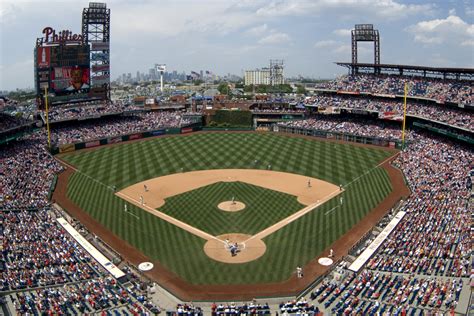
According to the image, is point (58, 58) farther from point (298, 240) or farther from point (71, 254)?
point (298, 240)

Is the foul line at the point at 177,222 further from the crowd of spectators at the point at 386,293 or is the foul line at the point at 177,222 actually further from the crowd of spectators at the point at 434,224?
the crowd of spectators at the point at 434,224

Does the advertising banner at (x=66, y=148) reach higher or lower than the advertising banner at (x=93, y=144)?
lower

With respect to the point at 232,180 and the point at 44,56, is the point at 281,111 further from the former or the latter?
the point at 44,56

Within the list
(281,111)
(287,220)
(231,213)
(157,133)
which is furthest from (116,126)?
(287,220)

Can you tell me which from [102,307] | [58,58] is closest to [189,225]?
[102,307]

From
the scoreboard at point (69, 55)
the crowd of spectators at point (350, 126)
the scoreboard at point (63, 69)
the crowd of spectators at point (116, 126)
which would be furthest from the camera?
the scoreboard at point (69, 55)

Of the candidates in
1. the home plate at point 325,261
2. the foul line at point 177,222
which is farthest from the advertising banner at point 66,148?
the home plate at point 325,261
